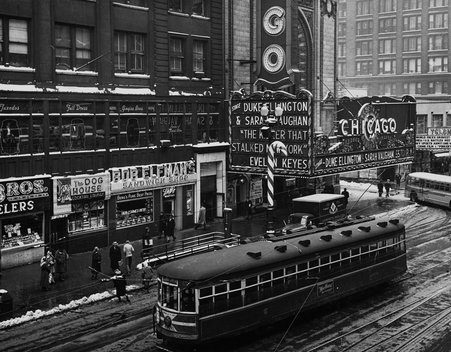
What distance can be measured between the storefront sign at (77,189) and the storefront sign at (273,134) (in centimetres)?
1007

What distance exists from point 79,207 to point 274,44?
17937 millimetres

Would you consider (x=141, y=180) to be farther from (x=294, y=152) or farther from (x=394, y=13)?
(x=394, y=13)

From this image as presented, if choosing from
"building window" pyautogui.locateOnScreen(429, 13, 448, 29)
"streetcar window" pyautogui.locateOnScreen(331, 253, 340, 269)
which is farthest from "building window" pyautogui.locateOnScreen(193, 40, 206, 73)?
"building window" pyautogui.locateOnScreen(429, 13, 448, 29)

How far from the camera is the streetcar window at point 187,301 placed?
1980 centimetres

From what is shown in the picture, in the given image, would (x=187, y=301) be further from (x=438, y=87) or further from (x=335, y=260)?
(x=438, y=87)

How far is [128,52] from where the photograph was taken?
131 feet

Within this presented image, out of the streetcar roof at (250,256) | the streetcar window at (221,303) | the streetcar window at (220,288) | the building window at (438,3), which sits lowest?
the streetcar window at (221,303)

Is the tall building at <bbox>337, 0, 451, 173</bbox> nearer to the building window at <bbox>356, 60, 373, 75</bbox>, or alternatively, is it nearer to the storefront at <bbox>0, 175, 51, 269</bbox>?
the building window at <bbox>356, 60, 373, 75</bbox>

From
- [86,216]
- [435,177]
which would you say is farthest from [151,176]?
[435,177]

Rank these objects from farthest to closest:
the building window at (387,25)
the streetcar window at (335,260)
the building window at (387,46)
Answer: the building window at (387,46) → the building window at (387,25) → the streetcar window at (335,260)

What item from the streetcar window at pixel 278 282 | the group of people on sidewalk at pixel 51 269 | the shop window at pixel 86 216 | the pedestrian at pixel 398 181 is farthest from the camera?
the pedestrian at pixel 398 181

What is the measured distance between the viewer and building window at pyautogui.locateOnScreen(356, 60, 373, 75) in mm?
123681

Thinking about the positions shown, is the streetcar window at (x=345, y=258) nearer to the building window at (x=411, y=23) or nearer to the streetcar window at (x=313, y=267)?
the streetcar window at (x=313, y=267)

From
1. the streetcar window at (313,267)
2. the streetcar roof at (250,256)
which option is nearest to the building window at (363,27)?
the streetcar roof at (250,256)
